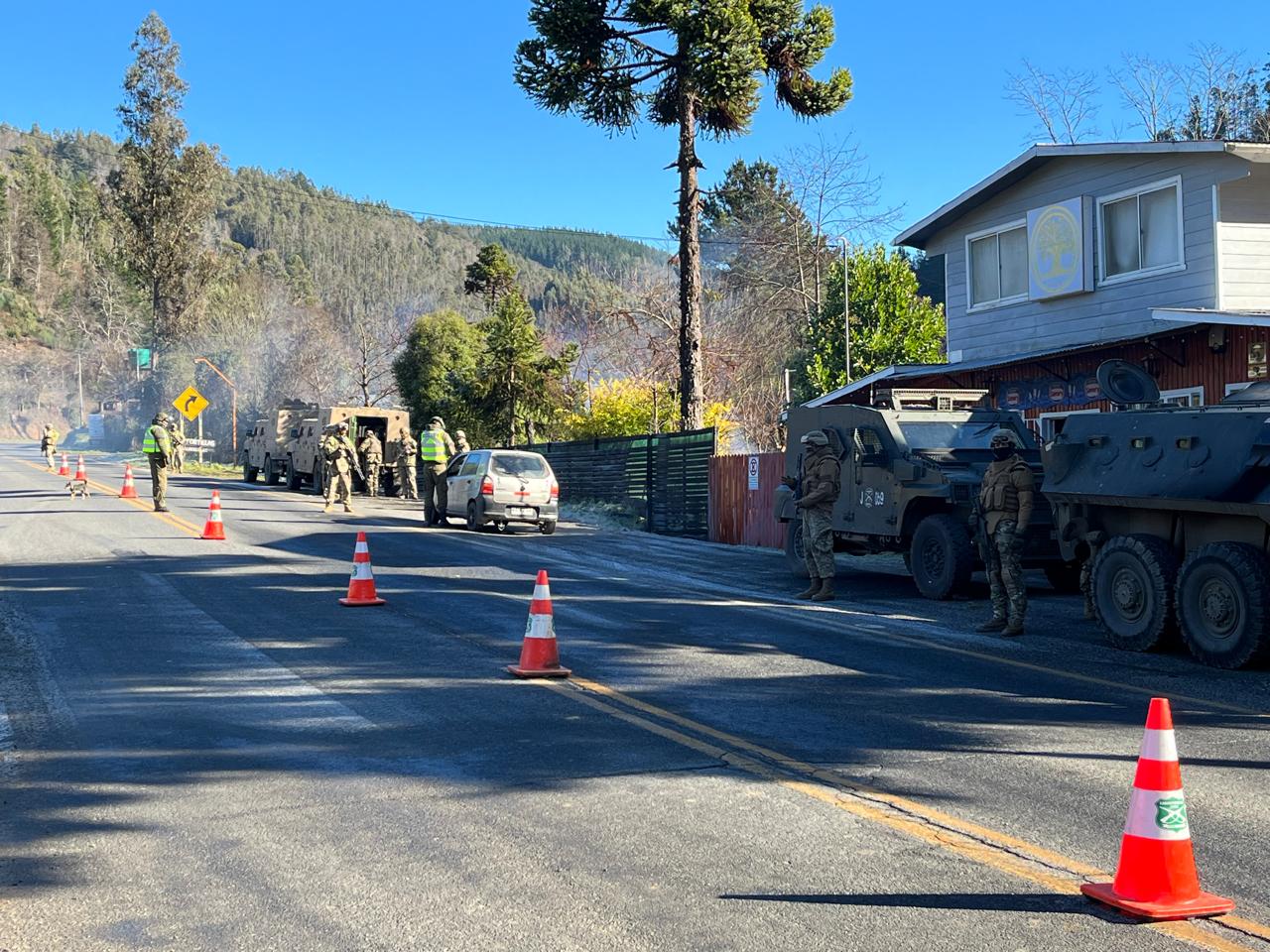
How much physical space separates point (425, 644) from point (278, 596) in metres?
3.57

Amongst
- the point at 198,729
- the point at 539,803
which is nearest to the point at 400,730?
the point at 198,729

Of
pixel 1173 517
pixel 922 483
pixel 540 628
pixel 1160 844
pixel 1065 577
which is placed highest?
pixel 922 483

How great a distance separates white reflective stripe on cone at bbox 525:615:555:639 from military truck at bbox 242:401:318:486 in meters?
29.2

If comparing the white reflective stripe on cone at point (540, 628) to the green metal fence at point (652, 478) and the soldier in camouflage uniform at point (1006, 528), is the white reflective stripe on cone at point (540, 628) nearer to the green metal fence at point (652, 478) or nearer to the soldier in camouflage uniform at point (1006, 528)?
the soldier in camouflage uniform at point (1006, 528)

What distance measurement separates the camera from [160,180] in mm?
69625

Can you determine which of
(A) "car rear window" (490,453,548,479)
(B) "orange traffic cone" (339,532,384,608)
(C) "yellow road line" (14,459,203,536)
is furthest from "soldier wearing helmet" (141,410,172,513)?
A: (B) "orange traffic cone" (339,532,384,608)

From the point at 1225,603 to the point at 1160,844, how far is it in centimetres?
629

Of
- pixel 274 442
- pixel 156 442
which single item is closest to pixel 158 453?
pixel 156 442

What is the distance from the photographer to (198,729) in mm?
7684

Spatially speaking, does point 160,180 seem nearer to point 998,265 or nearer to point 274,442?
point 274,442

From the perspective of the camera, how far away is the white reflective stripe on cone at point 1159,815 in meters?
4.57

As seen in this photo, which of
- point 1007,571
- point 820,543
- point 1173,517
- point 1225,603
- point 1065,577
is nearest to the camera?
point 1225,603

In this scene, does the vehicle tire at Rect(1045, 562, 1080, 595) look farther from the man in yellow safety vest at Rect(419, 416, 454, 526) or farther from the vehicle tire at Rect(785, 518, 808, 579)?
the man in yellow safety vest at Rect(419, 416, 454, 526)

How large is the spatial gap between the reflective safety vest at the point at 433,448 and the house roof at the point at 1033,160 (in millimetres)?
9887
